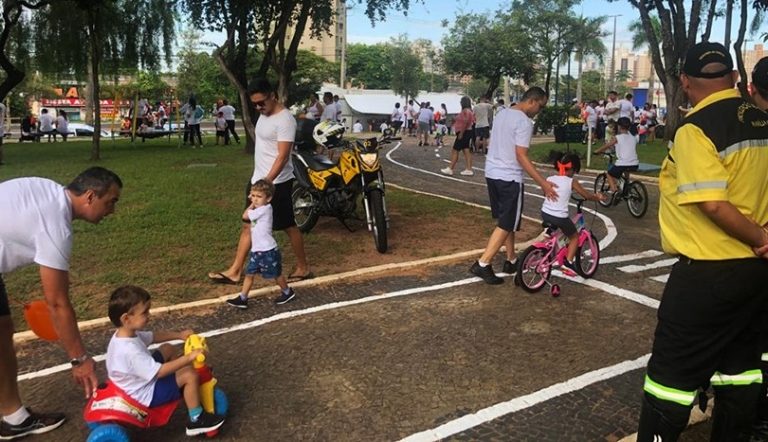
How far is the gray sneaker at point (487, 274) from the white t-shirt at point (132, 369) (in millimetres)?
3606

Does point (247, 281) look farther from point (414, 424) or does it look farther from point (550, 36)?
point (550, 36)

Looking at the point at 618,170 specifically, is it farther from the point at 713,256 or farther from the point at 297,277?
the point at 713,256

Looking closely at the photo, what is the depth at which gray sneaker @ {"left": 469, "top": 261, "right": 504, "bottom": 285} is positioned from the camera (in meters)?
6.10

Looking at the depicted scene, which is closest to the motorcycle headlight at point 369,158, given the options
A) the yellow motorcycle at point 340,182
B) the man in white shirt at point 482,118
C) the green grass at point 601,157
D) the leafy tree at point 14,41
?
the yellow motorcycle at point 340,182

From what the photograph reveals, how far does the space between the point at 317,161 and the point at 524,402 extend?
4.84m

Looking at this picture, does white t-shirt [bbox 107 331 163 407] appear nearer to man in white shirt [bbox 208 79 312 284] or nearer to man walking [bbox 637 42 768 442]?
man walking [bbox 637 42 768 442]

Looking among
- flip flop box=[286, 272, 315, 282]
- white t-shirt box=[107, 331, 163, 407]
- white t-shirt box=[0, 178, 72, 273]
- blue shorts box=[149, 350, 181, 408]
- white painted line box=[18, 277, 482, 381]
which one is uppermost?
white t-shirt box=[0, 178, 72, 273]

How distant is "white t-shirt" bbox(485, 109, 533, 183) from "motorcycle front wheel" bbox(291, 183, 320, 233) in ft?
8.62

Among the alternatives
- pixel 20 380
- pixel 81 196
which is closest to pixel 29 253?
pixel 81 196

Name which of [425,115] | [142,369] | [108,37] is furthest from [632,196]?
[108,37]

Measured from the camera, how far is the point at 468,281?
6215 millimetres

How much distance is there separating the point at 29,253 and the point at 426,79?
284ft

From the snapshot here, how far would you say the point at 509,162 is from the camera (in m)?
6.11

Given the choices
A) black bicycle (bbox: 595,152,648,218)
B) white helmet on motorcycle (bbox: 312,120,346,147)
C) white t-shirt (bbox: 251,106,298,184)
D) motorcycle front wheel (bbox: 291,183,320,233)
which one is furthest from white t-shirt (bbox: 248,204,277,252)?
black bicycle (bbox: 595,152,648,218)
